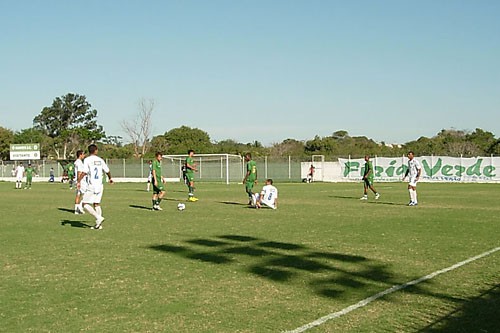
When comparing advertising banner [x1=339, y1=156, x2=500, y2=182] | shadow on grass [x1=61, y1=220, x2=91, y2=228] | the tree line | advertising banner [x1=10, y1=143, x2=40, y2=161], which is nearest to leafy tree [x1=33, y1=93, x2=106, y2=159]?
the tree line

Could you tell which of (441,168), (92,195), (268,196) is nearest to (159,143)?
(441,168)

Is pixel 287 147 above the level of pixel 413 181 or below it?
above

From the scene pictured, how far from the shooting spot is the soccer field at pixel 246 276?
21.2 ft

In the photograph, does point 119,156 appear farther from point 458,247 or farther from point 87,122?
point 458,247

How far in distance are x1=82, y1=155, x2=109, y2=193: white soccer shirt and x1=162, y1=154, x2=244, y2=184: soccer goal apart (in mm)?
45391

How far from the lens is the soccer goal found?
202 ft

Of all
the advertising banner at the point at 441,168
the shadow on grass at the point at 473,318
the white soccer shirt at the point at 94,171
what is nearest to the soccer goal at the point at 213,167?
the advertising banner at the point at 441,168

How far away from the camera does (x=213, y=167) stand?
63.1 m

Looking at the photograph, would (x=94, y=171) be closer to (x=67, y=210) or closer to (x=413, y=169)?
(x=67, y=210)

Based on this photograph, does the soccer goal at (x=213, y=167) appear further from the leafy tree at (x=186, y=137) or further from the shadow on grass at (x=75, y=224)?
the shadow on grass at (x=75, y=224)

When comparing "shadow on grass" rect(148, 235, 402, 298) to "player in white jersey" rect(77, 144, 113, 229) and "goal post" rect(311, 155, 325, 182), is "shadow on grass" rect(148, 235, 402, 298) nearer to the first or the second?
"player in white jersey" rect(77, 144, 113, 229)

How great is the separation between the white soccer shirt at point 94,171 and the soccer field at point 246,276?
45.9 inches

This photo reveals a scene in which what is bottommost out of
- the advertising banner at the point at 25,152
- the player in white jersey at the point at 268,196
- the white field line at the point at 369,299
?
the white field line at the point at 369,299

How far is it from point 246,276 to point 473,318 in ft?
11.0
